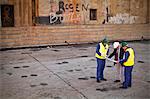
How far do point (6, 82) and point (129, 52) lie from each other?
4375mm

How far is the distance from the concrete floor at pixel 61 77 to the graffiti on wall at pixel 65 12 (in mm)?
3634

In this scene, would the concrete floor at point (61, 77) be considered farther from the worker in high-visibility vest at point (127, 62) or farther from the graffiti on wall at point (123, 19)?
the graffiti on wall at point (123, 19)

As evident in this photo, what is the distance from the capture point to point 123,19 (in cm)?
2222

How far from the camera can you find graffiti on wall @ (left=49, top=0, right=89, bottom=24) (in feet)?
64.5

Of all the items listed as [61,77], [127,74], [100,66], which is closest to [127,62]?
[127,74]

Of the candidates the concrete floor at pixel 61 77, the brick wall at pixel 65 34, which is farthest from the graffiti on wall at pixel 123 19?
the concrete floor at pixel 61 77

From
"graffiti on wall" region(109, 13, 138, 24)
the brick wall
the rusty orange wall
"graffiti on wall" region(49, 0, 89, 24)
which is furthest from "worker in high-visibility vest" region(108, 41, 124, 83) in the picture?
"graffiti on wall" region(109, 13, 138, 24)

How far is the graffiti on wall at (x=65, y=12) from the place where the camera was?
1966 cm

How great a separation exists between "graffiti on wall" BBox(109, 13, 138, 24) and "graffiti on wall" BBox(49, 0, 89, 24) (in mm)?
2453

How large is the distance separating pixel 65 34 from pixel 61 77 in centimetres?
934

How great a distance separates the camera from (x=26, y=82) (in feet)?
33.3

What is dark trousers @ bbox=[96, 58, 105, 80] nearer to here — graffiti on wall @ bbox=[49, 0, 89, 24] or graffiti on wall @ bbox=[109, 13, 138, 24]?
graffiti on wall @ bbox=[49, 0, 89, 24]

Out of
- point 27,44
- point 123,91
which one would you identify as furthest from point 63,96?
point 27,44

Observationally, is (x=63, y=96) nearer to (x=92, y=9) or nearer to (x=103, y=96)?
(x=103, y=96)
